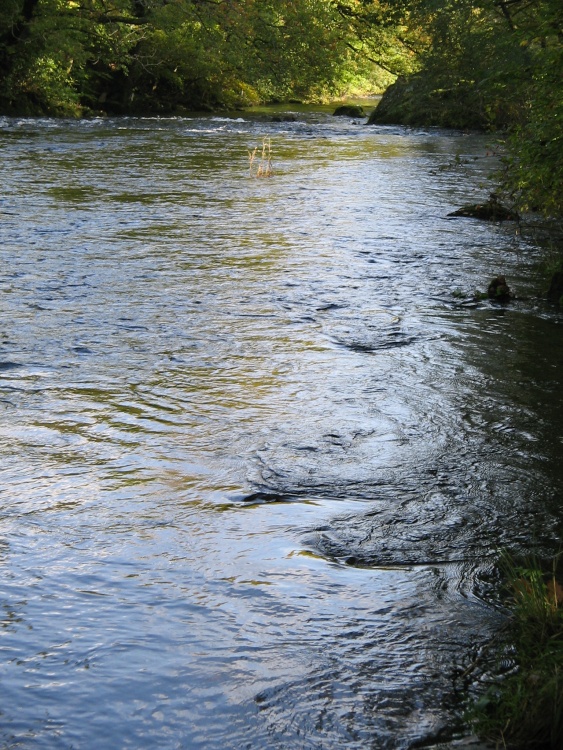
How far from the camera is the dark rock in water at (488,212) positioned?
13.8 meters

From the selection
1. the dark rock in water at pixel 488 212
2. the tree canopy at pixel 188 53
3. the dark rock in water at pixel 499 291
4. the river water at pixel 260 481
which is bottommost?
the river water at pixel 260 481

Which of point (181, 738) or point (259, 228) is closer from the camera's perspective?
point (181, 738)

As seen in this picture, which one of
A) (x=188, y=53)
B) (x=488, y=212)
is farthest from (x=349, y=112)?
(x=488, y=212)

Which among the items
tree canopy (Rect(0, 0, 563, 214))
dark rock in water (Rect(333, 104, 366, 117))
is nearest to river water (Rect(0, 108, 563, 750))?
tree canopy (Rect(0, 0, 563, 214))

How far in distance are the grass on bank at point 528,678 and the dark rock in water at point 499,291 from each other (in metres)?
5.58

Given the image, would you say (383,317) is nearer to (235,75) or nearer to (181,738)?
(181,738)

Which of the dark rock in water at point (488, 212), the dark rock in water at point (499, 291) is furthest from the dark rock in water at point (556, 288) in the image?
the dark rock in water at point (488, 212)

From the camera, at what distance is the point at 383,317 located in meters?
8.74

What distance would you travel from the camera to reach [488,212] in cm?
1398

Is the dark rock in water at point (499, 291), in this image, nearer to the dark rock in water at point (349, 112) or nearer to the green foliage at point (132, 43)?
the green foliage at point (132, 43)

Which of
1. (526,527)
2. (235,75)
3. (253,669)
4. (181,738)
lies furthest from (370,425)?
(235,75)

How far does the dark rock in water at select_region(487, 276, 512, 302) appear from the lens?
Result: 30.3 ft

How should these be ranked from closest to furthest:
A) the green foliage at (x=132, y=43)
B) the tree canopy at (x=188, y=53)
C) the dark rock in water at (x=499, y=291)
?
the dark rock in water at (x=499, y=291)
the tree canopy at (x=188, y=53)
the green foliage at (x=132, y=43)

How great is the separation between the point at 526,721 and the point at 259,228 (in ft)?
35.0
